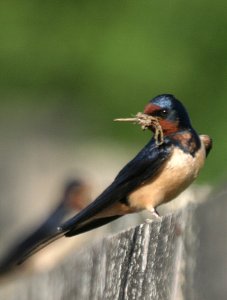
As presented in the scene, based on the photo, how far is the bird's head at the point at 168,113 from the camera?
3607 mm

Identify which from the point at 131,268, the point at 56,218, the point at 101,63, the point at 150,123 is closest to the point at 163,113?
the point at 150,123

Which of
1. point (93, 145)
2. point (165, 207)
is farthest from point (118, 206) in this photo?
point (93, 145)

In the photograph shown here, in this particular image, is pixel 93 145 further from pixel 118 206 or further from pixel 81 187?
pixel 118 206

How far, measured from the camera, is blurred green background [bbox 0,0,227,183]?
28.6 feet

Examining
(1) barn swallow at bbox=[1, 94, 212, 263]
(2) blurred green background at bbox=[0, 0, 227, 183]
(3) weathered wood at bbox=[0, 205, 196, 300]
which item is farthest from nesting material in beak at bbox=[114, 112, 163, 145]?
(2) blurred green background at bbox=[0, 0, 227, 183]

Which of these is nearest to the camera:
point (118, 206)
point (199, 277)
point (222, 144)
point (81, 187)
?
point (199, 277)

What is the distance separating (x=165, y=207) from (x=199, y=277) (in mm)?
2743

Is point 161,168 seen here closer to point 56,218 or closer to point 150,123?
point 150,123

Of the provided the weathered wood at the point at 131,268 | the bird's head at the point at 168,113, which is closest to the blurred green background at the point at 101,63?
the bird's head at the point at 168,113

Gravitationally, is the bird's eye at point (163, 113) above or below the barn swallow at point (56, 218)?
above

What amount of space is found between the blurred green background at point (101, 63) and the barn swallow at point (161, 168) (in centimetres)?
462

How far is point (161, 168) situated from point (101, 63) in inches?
232

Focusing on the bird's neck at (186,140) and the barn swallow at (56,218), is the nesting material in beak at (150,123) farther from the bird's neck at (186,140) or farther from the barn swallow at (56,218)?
the barn swallow at (56,218)

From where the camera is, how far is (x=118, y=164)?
7289 millimetres
